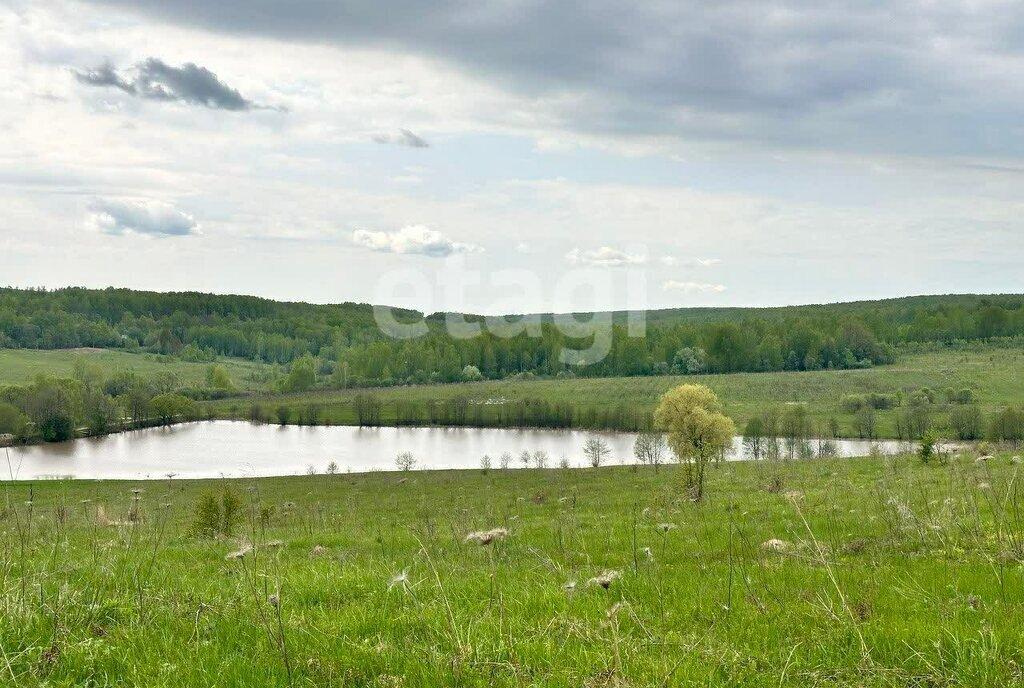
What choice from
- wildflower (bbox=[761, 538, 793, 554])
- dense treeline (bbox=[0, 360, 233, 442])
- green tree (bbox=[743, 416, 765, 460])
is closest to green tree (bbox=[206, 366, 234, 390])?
dense treeline (bbox=[0, 360, 233, 442])

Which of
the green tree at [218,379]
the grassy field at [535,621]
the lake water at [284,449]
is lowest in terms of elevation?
the lake water at [284,449]

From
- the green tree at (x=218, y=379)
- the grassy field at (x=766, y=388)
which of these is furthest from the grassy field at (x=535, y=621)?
the green tree at (x=218, y=379)

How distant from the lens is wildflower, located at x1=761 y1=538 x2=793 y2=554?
794cm

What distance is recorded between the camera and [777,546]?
314 inches

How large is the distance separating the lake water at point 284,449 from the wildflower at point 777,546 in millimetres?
62594

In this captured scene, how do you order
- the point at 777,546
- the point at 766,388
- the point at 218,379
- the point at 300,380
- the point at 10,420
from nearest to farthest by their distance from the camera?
the point at 777,546 < the point at 10,420 < the point at 766,388 < the point at 218,379 < the point at 300,380

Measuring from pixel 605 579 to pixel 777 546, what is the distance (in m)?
3.91

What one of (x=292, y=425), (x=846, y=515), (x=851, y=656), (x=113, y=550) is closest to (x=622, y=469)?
(x=846, y=515)

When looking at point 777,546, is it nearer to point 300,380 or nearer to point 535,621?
point 535,621

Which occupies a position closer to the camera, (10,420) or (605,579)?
(605,579)

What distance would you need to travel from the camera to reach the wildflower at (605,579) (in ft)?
15.8

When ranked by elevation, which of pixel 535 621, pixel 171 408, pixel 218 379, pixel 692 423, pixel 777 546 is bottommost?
pixel 171 408

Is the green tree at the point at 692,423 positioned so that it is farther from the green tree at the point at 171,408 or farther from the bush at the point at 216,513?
the green tree at the point at 171,408

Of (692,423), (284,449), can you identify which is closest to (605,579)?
(692,423)
